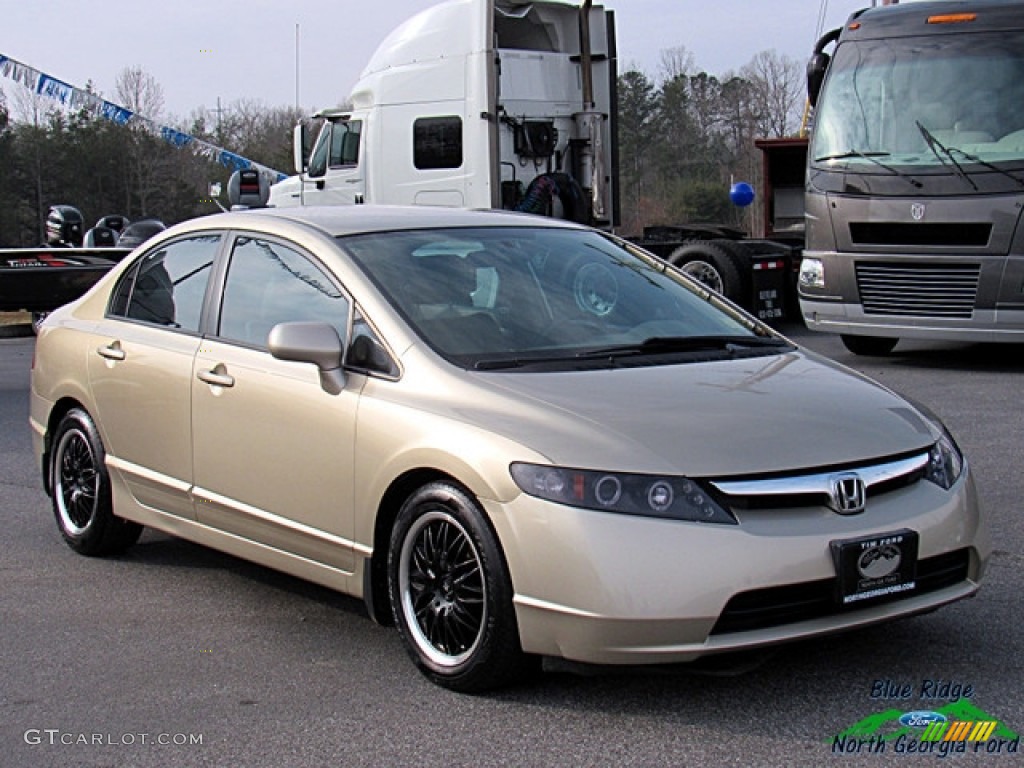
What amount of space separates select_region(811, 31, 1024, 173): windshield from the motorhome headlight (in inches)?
35.9

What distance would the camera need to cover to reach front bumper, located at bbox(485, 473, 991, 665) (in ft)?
13.3

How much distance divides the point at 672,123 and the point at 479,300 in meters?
51.5

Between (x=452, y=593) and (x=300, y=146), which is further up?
(x=300, y=146)

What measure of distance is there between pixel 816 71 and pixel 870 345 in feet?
8.86

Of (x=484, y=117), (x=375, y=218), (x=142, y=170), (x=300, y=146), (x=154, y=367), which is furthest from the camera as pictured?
(x=142, y=170)

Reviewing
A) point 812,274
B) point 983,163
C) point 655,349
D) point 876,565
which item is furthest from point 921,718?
point 812,274

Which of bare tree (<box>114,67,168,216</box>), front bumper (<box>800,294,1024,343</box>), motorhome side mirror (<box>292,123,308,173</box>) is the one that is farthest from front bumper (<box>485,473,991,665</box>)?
bare tree (<box>114,67,168,216</box>)

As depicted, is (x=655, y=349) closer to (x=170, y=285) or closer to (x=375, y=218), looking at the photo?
(x=375, y=218)

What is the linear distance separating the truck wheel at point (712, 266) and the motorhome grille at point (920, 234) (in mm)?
3158

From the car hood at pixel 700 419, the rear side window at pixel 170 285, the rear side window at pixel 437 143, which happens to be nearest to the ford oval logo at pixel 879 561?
the car hood at pixel 700 419

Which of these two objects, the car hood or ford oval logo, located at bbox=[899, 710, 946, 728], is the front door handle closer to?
the car hood

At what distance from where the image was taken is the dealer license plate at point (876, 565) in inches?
165

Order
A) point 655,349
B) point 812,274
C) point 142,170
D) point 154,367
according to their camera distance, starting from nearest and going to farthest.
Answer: point 655,349
point 154,367
point 812,274
point 142,170

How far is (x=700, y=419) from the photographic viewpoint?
4395 mm
